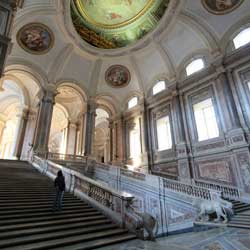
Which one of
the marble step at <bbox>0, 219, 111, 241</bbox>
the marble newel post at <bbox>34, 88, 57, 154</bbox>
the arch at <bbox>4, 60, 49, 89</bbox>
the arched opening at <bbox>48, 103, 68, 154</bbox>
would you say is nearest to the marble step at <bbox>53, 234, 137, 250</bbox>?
the marble step at <bbox>0, 219, 111, 241</bbox>

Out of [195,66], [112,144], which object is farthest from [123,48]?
[112,144]

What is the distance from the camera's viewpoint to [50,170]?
10.4m

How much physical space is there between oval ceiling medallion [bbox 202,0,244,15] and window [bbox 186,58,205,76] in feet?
11.3

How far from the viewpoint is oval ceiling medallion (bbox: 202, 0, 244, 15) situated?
1302 cm

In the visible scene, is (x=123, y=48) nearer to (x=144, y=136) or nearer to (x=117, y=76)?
(x=117, y=76)

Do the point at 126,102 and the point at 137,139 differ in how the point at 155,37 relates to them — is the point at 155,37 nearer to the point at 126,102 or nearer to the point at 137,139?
the point at 126,102

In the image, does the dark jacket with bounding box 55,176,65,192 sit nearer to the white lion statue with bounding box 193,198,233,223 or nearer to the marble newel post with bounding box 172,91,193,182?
the white lion statue with bounding box 193,198,233,223

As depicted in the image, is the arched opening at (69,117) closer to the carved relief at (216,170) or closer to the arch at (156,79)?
the arch at (156,79)

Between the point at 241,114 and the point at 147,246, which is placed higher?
the point at 241,114

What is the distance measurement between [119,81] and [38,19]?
9041mm

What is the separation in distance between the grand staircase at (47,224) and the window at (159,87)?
13.4 metres

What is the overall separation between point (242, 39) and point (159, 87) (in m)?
7.40

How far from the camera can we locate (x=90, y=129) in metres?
18.9

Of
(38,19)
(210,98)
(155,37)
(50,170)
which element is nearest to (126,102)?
(155,37)
